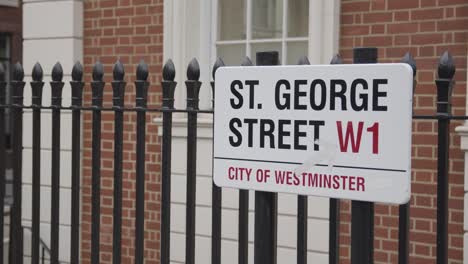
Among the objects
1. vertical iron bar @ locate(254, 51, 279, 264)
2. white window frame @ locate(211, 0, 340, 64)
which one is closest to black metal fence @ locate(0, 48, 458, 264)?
vertical iron bar @ locate(254, 51, 279, 264)

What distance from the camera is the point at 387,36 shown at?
531 centimetres

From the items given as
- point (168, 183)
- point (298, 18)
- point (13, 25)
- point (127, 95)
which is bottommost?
point (168, 183)

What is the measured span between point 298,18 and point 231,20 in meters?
0.65

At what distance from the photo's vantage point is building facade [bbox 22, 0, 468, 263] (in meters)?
5.09

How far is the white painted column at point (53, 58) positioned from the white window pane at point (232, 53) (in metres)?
1.40

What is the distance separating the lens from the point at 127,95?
6566 millimetres

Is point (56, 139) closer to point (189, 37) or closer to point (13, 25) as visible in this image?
point (189, 37)

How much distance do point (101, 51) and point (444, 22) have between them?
313cm

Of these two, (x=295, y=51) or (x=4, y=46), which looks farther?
(x=4, y=46)

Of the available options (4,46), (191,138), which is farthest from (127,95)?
(4,46)

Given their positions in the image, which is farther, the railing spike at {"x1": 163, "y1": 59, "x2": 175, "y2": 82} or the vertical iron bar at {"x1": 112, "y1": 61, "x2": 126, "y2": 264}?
the vertical iron bar at {"x1": 112, "y1": 61, "x2": 126, "y2": 264}

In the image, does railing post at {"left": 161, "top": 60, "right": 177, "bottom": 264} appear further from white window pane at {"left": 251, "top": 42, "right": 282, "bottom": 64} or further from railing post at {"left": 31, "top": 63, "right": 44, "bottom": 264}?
white window pane at {"left": 251, "top": 42, "right": 282, "bottom": 64}

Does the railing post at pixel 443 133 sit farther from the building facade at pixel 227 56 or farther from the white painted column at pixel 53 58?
the white painted column at pixel 53 58

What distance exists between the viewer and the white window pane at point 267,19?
607cm
